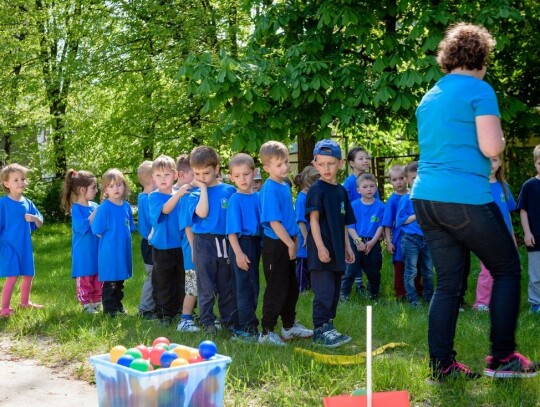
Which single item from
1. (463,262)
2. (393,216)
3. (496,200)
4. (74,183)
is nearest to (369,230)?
(393,216)

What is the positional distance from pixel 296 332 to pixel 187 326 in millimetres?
988

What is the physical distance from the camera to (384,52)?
33.9 feet

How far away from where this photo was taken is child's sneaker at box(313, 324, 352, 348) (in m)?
6.02

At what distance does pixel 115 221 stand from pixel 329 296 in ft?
9.07

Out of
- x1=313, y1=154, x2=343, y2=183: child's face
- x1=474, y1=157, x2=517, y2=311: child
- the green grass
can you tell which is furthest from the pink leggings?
x1=474, y1=157, x2=517, y2=311: child

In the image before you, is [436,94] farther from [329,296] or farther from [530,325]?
[530,325]

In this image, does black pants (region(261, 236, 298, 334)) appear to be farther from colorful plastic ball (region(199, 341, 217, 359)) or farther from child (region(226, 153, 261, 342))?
colorful plastic ball (region(199, 341, 217, 359))

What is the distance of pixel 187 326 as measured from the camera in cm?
683

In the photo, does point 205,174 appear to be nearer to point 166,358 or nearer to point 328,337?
point 328,337

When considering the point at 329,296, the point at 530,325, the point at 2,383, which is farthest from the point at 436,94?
the point at 2,383

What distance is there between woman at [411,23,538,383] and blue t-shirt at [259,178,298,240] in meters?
1.63

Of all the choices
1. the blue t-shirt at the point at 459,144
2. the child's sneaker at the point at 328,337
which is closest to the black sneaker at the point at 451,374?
the blue t-shirt at the point at 459,144

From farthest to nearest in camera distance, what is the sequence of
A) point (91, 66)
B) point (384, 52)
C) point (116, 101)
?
point (116, 101) → point (91, 66) → point (384, 52)

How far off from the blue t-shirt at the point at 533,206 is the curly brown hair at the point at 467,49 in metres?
3.28
